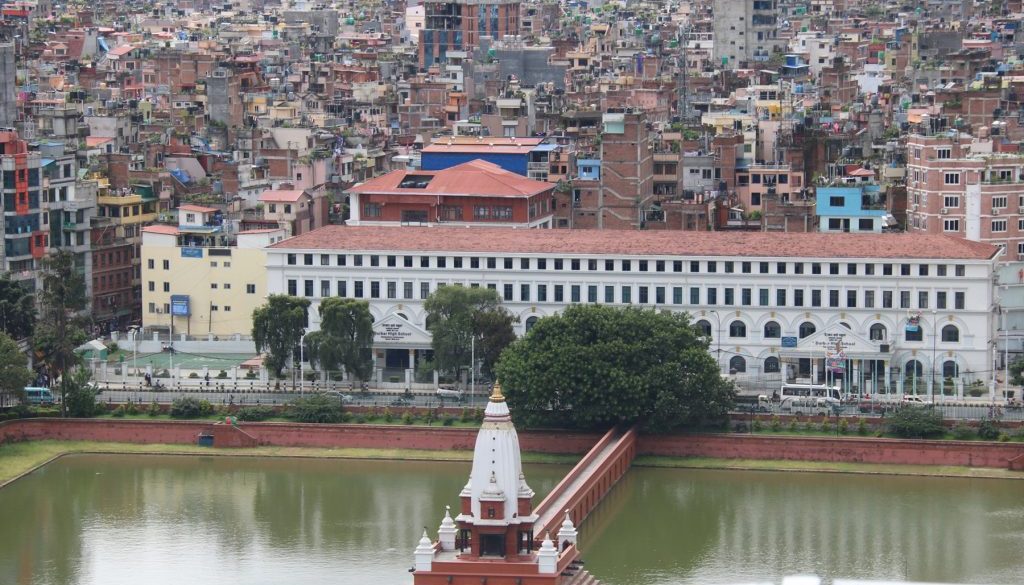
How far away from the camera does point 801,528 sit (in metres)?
53.7

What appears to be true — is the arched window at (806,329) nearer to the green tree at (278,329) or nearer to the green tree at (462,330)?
the green tree at (462,330)

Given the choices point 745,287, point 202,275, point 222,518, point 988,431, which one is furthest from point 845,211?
point 222,518

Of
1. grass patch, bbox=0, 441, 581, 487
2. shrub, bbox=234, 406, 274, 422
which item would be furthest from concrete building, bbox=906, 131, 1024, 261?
shrub, bbox=234, 406, 274, 422

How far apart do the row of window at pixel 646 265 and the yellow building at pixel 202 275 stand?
9.60 feet

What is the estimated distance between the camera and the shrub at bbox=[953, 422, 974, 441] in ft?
194

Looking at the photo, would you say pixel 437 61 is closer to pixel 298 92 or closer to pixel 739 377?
pixel 298 92

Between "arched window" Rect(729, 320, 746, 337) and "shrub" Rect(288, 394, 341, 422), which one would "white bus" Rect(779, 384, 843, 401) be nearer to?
"arched window" Rect(729, 320, 746, 337)

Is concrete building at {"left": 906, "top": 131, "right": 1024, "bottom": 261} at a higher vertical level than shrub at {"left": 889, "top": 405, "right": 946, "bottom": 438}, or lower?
higher

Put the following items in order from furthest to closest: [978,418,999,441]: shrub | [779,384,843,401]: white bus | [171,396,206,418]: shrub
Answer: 1. [779,384,843,401]: white bus
2. [171,396,206,418]: shrub
3. [978,418,999,441]: shrub

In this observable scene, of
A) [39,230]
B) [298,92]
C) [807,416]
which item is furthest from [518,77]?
[807,416]

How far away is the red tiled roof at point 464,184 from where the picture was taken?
244 ft

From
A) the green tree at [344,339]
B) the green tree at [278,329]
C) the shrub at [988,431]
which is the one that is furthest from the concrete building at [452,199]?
the shrub at [988,431]

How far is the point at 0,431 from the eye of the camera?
6088cm

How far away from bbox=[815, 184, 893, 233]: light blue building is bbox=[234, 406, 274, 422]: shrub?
16.8 metres
